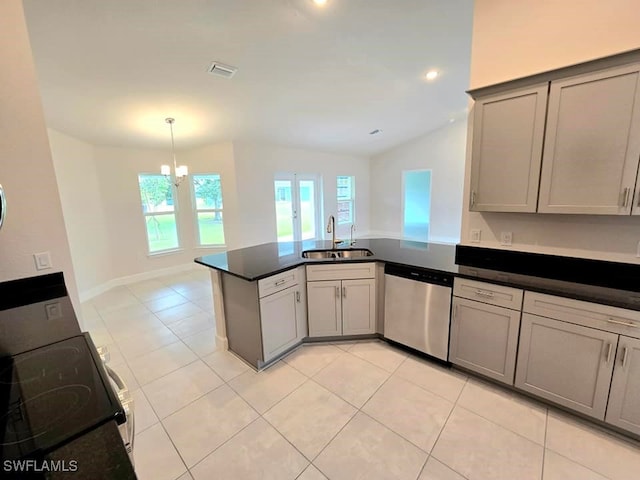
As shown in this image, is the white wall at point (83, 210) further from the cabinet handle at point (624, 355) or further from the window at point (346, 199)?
the cabinet handle at point (624, 355)

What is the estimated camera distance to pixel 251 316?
2324mm

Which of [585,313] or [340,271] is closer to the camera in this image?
[585,313]

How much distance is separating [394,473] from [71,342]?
67.0 inches

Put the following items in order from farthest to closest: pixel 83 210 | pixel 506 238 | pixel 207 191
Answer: pixel 207 191, pixel 83 210, pixel 506 238

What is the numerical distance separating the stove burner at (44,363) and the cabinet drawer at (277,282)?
1227mm

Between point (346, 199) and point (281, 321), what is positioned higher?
point (346, 199)

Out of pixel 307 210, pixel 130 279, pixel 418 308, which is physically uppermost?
pixel 307 210

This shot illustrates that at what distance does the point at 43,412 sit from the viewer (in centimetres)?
76

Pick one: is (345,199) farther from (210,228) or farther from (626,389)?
(626,389)

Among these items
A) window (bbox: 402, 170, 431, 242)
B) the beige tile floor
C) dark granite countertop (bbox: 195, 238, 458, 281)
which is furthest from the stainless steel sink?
window (bbox: 402, 170, 431, 242)

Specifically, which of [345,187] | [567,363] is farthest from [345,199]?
[567,363]

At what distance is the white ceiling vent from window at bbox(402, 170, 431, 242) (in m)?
5.47

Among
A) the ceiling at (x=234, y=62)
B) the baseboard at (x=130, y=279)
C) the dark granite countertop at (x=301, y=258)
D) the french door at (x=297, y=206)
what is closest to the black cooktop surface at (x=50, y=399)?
the dark granite countertop at (x=301, y=258)

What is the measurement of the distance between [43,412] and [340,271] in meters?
2.04
